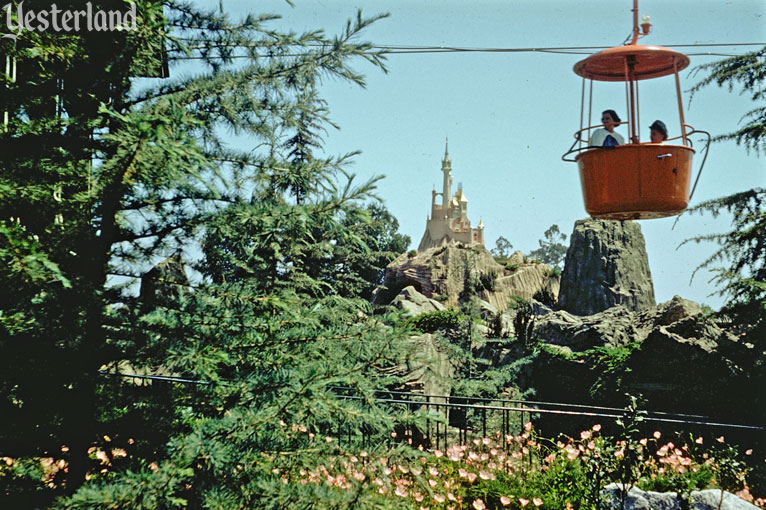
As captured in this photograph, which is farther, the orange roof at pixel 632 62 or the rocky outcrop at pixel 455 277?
the rocky outcrop at pixel 455 277

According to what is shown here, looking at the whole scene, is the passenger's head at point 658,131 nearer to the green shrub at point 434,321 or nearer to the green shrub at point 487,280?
the green shrub at point 434,321

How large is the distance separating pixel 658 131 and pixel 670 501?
→ 2.96 metres

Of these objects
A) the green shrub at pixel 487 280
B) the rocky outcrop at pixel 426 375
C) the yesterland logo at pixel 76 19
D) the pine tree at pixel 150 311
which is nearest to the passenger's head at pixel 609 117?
the pine tree at pixel 150 311

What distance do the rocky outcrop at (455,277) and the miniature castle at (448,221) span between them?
1619 cm

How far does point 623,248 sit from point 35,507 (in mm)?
21291

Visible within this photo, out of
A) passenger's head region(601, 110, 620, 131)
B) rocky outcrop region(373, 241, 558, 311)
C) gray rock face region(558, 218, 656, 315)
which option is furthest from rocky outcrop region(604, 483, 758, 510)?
rocky outcrop region(373, 241, 558, 311)

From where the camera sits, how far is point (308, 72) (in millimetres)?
3395

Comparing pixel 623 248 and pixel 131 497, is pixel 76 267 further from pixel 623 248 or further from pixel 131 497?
pixel 623 248

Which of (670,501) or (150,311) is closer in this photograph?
(150,311)

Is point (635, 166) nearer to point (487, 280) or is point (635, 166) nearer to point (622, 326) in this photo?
point (622, 326)

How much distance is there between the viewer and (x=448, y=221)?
52.8 metres

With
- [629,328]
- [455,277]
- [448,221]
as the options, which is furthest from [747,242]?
[448,221]

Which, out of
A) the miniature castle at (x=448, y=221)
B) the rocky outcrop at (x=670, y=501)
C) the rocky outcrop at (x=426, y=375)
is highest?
the miniature castle at (x=448, y=221)

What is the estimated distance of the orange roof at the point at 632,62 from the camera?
4195 mm
